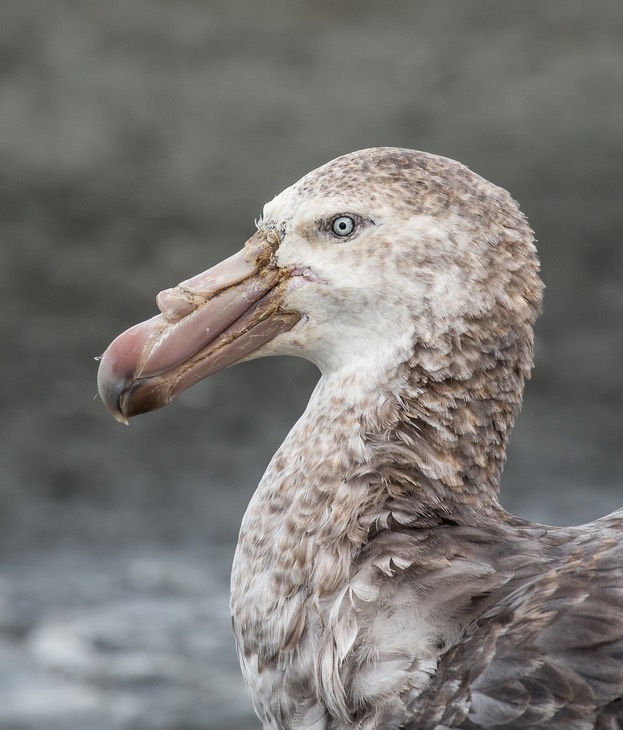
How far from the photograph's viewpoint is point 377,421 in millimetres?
2887

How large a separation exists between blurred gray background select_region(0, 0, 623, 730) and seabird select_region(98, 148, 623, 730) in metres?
2.52

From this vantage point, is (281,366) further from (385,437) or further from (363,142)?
(385,437)

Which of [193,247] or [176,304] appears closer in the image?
[176,304]

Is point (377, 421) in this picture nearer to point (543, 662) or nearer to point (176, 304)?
Answer: point (176, 304)

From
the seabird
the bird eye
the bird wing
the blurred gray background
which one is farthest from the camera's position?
the blurred gray background

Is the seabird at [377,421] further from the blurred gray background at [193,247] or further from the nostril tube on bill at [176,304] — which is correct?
the blurred gray background at [193,247]

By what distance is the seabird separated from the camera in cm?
275

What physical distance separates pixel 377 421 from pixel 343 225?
399mm

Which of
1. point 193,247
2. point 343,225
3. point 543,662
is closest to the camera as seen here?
point 543,662

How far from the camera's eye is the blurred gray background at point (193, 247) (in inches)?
228

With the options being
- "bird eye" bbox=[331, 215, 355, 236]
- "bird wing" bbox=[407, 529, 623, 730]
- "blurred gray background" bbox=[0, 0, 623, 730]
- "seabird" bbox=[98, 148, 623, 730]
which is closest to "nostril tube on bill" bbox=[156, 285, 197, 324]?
"seabird" bbox=[98, 148, 623, 730]

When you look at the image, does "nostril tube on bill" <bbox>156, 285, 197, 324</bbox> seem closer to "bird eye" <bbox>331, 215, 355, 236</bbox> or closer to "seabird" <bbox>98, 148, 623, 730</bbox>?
"seabird" <bbox>98, 148, 623, 730</bbox>

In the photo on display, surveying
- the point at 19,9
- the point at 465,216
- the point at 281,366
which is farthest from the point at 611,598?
the point at 19,9

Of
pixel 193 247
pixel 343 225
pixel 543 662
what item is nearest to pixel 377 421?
pixel 343 225
